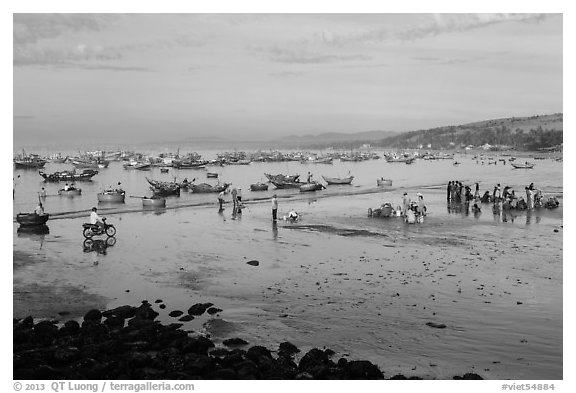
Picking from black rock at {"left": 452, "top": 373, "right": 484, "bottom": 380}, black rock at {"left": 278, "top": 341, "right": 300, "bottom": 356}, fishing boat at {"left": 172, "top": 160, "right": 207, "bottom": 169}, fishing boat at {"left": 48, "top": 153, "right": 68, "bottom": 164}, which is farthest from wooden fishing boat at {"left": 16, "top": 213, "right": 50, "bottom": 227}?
fishing boat at {"left": 48, "top": 153, "right": 68, "bottom": 164}

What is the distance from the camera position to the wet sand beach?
11500mm

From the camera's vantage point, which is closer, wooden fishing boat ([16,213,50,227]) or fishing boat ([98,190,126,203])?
wooden fishing boat ([16,213,50,227])

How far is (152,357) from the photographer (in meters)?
10.8

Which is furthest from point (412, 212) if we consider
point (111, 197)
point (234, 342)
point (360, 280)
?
point (111, 197)

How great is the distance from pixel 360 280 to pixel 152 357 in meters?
6.75

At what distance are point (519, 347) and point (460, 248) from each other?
8993 millimetres

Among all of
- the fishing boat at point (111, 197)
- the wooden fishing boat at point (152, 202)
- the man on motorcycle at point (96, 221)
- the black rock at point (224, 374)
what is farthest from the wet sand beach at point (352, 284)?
the fishing boat at point (111, 197)

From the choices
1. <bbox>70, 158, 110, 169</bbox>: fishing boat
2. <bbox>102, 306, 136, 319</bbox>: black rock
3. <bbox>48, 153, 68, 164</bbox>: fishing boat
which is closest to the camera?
<bbox>102, 306, 136, 319</bbox>: black rock

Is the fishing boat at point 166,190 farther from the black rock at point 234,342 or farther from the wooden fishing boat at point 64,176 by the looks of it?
the black rock at point 234,342

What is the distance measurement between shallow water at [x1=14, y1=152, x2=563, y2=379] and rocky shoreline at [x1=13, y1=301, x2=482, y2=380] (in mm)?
808

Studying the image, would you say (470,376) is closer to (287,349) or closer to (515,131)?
(287,349)

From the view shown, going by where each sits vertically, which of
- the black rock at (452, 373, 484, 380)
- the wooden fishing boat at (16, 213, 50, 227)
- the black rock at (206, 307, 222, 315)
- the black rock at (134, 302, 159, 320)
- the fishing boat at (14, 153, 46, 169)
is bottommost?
the black rock at (452, 373, 484, 380)

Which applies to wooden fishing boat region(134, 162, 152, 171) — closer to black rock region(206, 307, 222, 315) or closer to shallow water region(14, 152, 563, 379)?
shallow water region(14, 152, 563, 379)
